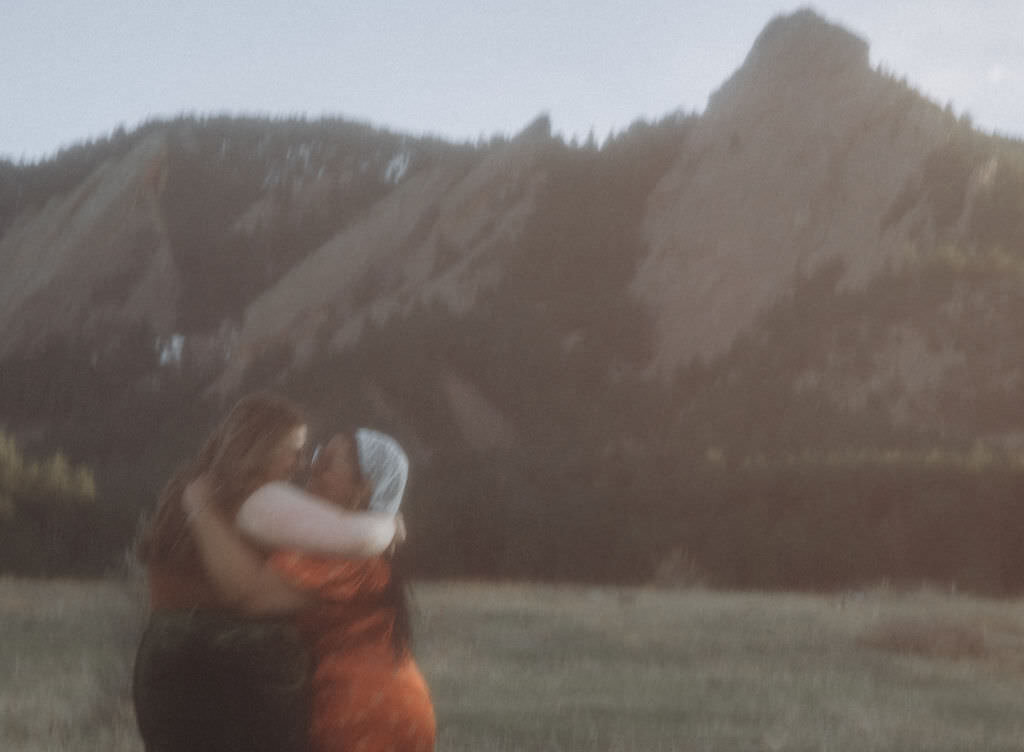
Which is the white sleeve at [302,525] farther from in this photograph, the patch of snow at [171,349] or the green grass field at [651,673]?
the patch of snow at [171,349]

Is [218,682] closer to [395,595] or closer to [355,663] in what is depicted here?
[355,663]

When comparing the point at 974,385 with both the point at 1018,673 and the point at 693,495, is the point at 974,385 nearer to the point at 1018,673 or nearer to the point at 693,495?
the point at 693,495

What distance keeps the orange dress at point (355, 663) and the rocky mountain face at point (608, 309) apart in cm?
1617

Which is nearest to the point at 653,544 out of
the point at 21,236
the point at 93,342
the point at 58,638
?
the point at 58,638

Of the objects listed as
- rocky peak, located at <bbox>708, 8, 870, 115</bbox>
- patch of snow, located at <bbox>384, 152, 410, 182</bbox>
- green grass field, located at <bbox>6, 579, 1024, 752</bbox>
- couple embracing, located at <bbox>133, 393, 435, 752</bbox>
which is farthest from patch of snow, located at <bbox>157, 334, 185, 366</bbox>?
couple embracing, located at <bbox>133, 393, 435, 752</bbox>

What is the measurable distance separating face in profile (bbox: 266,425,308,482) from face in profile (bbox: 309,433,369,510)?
0.05m

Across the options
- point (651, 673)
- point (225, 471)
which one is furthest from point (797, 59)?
point (225, 471)

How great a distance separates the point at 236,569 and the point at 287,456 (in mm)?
268

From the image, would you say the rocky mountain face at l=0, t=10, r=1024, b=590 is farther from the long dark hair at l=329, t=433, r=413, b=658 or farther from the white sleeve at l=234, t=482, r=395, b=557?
the white sleeve at l=234, t=482, r=395, b=557

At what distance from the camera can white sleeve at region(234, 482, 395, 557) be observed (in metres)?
2.62

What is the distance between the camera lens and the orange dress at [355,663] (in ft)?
8.77

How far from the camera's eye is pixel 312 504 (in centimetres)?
264

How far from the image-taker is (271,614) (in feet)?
8.69

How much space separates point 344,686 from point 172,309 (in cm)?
4527
